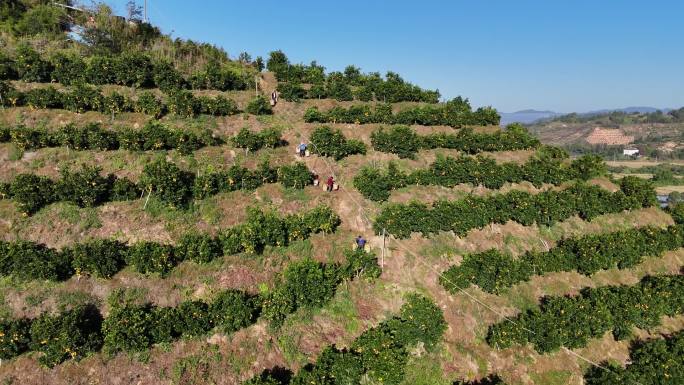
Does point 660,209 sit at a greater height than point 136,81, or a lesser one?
lesser

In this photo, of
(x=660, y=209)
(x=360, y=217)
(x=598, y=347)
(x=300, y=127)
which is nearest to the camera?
(x=598, y=347)

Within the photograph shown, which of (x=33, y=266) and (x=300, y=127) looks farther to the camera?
(x=300, y=127)

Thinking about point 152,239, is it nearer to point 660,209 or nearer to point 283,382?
point 283,382

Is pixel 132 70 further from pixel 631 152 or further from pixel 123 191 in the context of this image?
pixel 631 152

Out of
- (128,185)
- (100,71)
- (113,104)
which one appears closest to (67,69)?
(100,71)

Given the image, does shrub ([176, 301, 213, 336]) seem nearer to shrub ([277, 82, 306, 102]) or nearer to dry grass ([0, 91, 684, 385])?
dry grass ([0, 91, 684, 385])

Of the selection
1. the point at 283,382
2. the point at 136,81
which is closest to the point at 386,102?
the point at 136,81

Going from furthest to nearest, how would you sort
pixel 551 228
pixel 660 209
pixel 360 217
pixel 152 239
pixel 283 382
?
pixel 660 209 < pixel 551 228 < pixel 360 217 < pixel 152 239 < pixel 283 382
